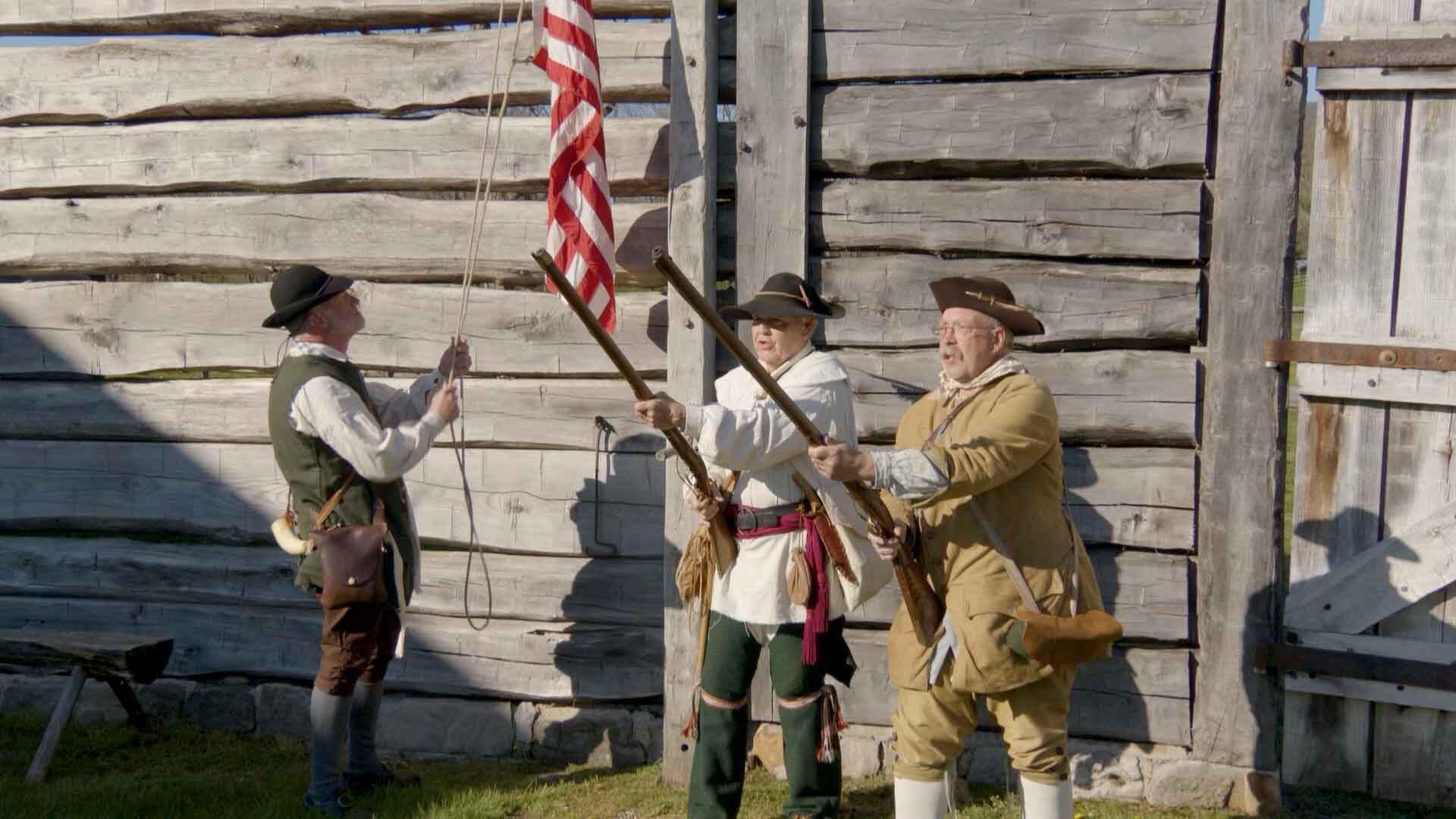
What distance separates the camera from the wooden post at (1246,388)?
4738 mm

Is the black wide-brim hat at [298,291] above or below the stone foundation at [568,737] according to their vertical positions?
above

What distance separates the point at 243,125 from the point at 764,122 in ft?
7.65

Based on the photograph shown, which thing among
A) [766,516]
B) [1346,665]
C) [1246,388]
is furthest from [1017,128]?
[1346,665]

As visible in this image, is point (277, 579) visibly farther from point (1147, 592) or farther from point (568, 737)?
point (1147, 592)


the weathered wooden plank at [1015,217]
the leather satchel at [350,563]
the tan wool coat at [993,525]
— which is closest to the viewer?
the tan wool coat at [993,525]

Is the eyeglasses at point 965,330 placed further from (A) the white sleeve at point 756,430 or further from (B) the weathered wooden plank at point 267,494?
(B) the weathered wooden plank at point 267,494

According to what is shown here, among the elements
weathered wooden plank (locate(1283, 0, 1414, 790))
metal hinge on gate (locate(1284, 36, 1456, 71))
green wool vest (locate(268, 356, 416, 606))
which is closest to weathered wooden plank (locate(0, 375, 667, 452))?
green wool vest (locate(268, 356, 416, 606))

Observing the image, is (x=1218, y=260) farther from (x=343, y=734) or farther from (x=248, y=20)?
(x=248, y=20)

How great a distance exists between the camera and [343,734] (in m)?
4.87

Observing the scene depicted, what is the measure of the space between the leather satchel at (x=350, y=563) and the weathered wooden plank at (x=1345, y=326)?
11.0 ft

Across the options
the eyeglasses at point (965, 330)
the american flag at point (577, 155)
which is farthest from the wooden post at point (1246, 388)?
the american flag at point (577, 155)

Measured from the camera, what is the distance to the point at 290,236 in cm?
574

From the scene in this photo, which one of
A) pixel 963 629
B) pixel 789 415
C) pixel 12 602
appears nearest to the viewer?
pixel 789 415

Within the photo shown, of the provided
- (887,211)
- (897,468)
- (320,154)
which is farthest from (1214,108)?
(320,154)
